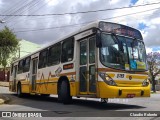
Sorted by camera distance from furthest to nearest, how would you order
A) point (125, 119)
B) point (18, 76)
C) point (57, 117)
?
point (18, 76), point (57, 117), point (125, 119)

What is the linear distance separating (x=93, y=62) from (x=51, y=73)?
441cm

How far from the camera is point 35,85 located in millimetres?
19422

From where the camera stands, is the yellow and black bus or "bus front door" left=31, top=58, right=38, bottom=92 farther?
"bus front door" left=31, top=58, right=38, bottom=92

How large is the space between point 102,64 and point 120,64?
31.3 inches

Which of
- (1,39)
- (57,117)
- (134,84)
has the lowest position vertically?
(57,117)

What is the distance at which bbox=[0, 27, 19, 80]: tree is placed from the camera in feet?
172

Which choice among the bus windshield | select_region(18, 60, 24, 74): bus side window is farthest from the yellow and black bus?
select_region(18, 60, 24, 74): bus side window

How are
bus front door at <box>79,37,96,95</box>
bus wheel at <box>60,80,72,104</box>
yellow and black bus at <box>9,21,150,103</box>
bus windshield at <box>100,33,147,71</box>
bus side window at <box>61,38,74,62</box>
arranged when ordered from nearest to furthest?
1. yellow and black bus at <box>9,21,150,103</box>
2. bus windshield at <box>100,33,147,71</box>
3. bus front door at <box>79,37,96,95</box>
4. bus wheel at <box>60,80,72,104</box>
5. bus side window at <box>61,38,74,62</box>

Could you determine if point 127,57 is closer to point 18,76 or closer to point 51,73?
point 51,73

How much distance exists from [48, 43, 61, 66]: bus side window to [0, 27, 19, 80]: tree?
1451 inches

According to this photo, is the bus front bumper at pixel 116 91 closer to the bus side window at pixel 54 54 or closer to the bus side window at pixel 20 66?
the bus side window at pixel 54 54

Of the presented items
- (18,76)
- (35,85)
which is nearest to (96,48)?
(35,85)

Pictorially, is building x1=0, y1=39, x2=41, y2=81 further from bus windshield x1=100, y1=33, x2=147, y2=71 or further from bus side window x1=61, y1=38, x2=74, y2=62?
bus windshield x1=100, y1=33, x2=147, y2=71

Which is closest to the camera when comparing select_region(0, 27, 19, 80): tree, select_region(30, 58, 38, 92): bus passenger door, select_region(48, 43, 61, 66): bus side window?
select_region(48, 43, 61, 66): bus side window
